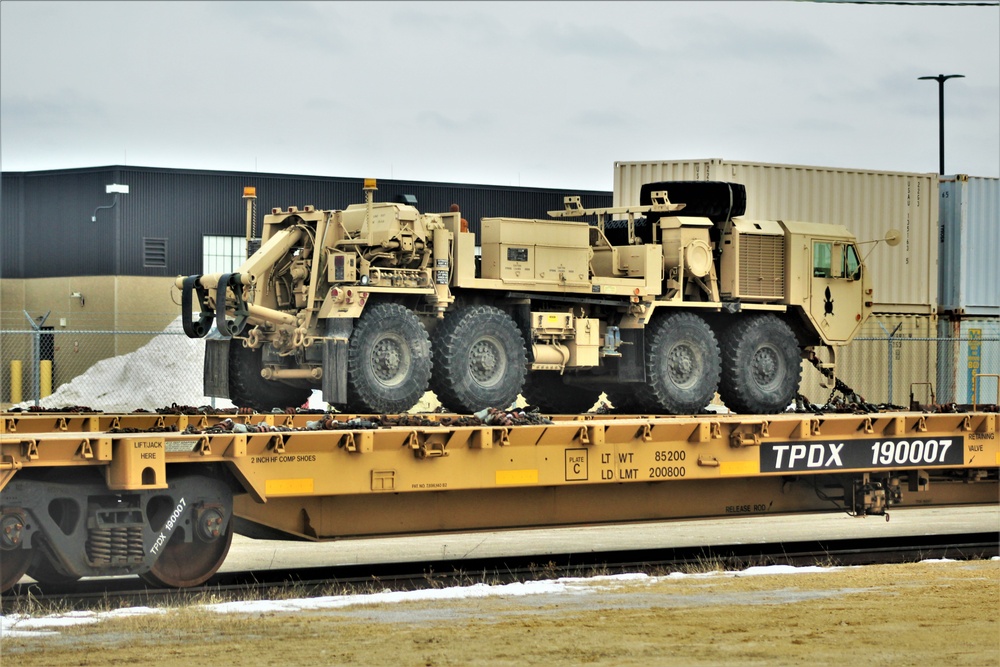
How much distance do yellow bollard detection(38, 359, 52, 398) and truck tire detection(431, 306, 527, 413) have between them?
20333mm

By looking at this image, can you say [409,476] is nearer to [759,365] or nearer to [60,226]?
[759,365]

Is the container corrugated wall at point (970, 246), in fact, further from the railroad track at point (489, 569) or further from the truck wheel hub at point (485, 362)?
the truck wheel hub at point (485, 362)

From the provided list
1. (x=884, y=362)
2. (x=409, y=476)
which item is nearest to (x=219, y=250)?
(x=884, y=362)

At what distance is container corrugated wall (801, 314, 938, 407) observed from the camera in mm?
26781

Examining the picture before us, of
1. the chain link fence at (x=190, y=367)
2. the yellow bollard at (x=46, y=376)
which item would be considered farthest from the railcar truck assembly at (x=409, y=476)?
the yellow bollard at (x=46, y=376)

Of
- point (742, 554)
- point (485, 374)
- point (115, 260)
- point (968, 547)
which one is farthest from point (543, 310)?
point (115, 260)

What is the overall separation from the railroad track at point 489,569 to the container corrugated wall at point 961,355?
10823 mm

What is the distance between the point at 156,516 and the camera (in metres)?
10.8

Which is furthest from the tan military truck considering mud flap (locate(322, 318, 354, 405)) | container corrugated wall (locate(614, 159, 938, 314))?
container corrugated wall (locate(614, 159, 938, 314))

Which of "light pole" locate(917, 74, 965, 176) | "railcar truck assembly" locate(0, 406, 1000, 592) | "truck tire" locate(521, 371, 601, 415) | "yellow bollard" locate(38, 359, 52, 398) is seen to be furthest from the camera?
"light pole" locate(917, 74, 965, 176)

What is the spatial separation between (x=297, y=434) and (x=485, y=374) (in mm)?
4488

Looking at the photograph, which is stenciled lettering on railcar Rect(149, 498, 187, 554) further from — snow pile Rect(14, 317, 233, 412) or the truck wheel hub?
snow pile Rect(14, 317, 233, 412)

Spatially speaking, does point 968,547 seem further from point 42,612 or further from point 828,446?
point 42,612

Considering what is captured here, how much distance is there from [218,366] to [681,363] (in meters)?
5.05
